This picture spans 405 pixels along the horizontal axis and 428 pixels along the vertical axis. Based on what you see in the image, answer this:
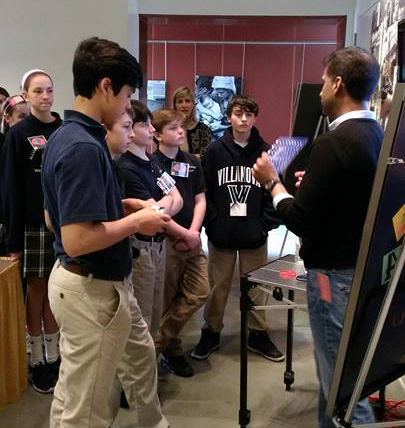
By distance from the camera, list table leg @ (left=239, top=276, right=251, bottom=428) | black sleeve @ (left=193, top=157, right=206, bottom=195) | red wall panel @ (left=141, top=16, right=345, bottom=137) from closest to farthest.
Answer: table leg @ (left=239, top=276, right=251, bottom=428) < black sleeve @ (left=193, top=157, right=206, bottom=195) < red wall panel @ (left=141, top=16, right=345, bottom=137)

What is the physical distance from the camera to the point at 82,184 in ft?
4.31

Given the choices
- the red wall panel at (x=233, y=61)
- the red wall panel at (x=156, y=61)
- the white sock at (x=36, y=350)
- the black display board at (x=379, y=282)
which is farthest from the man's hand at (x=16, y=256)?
the red wall panel at (x=233, y=61)

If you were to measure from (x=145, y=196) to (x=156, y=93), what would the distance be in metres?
4.93

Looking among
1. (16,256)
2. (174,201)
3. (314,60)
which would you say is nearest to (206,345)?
(174,201)

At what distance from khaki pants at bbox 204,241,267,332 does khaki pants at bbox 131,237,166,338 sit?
0.64m

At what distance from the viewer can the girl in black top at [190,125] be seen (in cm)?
343

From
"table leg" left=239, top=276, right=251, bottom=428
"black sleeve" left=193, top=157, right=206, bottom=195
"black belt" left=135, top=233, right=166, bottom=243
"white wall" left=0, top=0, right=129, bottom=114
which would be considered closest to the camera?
"table leg" left=239, top=276, right=251, bottom=428

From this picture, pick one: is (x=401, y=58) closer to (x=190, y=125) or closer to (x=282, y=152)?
(x=282, y=152)

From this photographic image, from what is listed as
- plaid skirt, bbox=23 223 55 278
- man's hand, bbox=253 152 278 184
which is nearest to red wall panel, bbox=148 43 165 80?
plaid skirt, bbox=23 223 55 278

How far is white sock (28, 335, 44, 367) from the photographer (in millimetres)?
2547

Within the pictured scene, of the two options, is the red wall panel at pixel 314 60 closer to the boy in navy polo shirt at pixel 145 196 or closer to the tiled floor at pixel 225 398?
the tiled floor at pixel 225 398

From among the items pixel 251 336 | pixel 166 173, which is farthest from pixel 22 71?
pixel 251 336

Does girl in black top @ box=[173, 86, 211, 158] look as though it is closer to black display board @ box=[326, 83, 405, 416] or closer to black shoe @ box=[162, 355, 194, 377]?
black shoe @ box=[162, 355, 194, 377]

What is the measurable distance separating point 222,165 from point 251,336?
1.01m
